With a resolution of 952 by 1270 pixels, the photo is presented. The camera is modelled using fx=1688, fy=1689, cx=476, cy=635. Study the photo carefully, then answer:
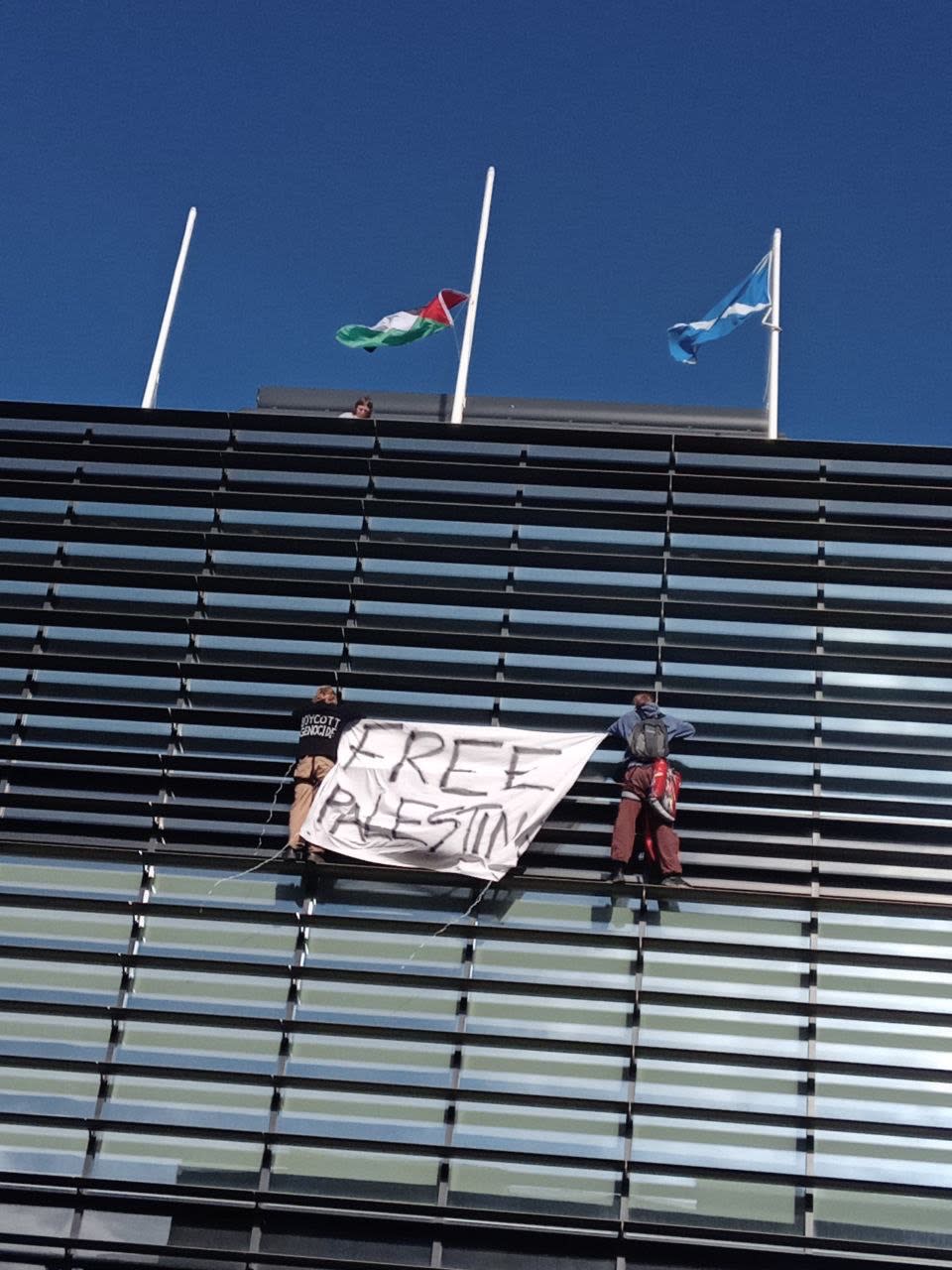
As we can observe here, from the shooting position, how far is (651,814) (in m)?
15.2

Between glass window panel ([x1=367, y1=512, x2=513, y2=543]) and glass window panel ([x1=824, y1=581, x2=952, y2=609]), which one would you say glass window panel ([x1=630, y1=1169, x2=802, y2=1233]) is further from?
glass window panel ([x1=367, y1=512, x2=513, y2=543])

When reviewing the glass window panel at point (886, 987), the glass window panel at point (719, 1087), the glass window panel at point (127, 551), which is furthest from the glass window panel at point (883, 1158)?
the glass window panel at point (127, 551)

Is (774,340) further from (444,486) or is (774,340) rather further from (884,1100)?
(884,1100)

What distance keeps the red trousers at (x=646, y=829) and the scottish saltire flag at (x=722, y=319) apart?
681 cm

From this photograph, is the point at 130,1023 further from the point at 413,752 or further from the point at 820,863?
the point at 820,863

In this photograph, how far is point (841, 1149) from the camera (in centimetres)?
1390

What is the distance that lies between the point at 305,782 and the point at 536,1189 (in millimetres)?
4178

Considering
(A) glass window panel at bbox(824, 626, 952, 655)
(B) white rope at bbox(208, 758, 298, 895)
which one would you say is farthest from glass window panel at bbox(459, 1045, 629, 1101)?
(A) glass window panel at bbox(824, 626, 952, 655)

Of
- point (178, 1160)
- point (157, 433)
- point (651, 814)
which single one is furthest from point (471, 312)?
point (178, 1160)

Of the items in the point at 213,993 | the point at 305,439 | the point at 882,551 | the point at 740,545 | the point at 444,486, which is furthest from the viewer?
the point at 305,439

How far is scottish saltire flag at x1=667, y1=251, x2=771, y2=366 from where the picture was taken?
19906 millimetres

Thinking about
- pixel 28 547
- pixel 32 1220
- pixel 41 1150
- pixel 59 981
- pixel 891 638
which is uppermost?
pixel 28 547

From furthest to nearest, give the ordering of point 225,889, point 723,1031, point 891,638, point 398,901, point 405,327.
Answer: point 405,327
point 891,638
point 225,889
point 398,901
point 723,1031

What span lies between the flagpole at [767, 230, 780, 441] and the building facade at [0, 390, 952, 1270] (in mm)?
1287
